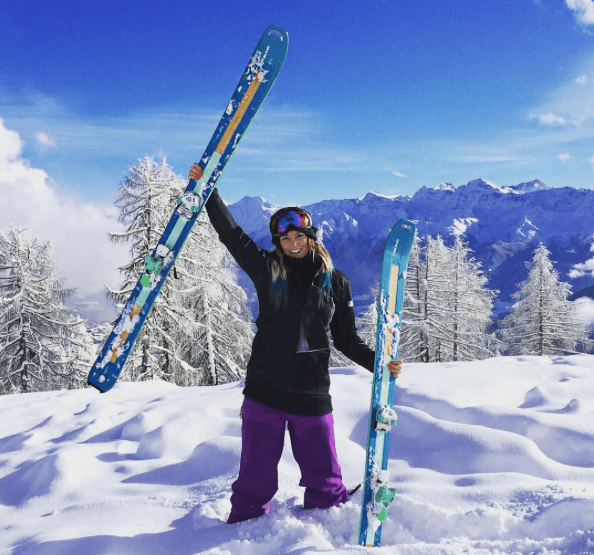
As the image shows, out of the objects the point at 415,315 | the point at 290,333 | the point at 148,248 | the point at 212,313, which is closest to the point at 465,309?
the point at 415,315

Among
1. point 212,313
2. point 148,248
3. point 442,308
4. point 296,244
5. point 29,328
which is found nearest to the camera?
point 296,244

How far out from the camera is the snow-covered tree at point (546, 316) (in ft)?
82.5

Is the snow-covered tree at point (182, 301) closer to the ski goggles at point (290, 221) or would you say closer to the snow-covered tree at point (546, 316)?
the ski goggles at point (290, 221)

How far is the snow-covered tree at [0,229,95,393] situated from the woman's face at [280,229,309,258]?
17189 millimetres

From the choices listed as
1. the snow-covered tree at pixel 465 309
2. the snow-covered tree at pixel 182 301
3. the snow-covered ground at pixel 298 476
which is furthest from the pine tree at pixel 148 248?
the snow-covered tree at pixel 465 309

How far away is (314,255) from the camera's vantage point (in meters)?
2.68

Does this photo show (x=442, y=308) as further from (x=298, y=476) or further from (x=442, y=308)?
(x=298, y=476)

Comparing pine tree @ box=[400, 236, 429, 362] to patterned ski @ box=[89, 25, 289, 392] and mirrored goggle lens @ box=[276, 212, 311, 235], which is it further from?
mirrored goggle lens @ box=[276, 212, 311, 235]

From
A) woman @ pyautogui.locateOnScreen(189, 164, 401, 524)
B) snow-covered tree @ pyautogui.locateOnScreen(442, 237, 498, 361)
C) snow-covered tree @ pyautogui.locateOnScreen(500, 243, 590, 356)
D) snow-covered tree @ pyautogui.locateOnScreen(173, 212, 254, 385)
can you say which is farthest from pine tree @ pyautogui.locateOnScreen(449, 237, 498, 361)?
woman @ pyautogui.locateOnScreen(189, 164, 401, 524)

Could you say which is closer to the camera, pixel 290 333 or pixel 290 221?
pixel 290 333

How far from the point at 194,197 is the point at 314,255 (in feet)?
3.15

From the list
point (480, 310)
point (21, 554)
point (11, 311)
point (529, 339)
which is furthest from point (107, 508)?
point (529, 339)

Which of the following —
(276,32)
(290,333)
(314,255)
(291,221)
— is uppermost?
(276,32)

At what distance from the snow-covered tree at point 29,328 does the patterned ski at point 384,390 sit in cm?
1729
